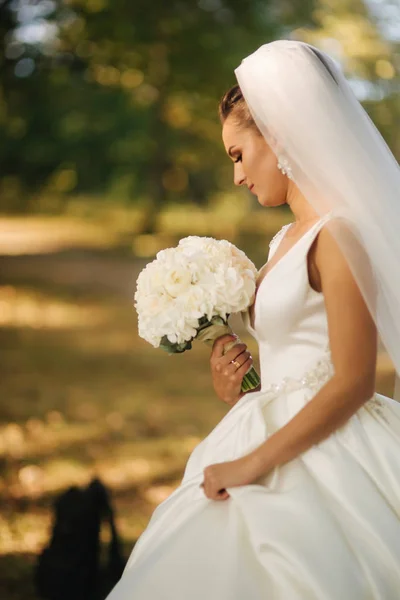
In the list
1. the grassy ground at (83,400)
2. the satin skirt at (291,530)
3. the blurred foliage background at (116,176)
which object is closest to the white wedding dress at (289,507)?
the satin skirt at (291,530)

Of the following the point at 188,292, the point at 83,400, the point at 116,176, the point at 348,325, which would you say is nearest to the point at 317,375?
the point at 348,325

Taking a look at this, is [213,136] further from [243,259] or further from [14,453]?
[243,259]

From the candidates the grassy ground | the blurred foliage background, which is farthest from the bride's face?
the blurred foliage background

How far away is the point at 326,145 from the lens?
1.45m

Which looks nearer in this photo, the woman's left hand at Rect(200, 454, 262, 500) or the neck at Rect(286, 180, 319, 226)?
the woman's left hand at Rect(200, 454, 262, 500)

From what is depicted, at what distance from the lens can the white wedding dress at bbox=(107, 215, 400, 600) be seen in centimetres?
131

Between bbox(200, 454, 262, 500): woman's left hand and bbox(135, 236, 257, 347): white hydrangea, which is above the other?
bbox(135, 236, 257, 347): white hydrangea

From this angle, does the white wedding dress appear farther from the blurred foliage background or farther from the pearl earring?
the blurred foliage background

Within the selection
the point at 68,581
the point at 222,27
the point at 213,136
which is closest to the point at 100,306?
the point at 213,136

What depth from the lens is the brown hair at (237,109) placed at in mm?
1494

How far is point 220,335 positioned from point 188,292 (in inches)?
5.3

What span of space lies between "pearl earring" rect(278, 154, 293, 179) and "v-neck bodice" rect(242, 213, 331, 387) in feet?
0.36

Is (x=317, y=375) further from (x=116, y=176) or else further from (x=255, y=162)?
(x=116, y=176)

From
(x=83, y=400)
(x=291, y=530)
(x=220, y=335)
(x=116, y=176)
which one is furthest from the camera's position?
(x=116, y=176)
